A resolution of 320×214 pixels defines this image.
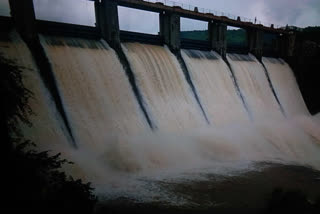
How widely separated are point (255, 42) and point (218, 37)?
4214 mm

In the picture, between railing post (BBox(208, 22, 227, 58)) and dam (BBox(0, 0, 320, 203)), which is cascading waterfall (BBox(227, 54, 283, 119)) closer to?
dam (BBox(0, 0, 320, 203))

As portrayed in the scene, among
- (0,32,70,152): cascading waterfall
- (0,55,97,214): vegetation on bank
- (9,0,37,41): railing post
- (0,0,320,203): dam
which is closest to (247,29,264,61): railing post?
(0,0,320,203): dam

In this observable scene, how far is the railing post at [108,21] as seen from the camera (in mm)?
12522

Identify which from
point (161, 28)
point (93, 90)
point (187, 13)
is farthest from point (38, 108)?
point (187, 13)

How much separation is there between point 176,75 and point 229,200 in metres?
7.62

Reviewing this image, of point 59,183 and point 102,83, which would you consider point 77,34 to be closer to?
point 102,83

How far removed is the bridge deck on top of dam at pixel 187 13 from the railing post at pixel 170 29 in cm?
30

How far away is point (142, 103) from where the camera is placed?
11.7 m

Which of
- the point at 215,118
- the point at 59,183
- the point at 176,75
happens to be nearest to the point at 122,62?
the point at 176,75

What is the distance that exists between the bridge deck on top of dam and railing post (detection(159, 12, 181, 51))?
302 millimetres

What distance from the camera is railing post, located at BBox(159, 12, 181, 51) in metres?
15.1

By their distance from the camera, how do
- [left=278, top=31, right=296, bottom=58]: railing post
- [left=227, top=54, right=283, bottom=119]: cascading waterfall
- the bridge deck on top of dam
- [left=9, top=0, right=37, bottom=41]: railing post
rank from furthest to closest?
[left=278, top=31, right=296, bottom=58]: railing post
[left=227, top=54, right=283, bottom=119]: cascading waterfall
the bridge deck on top of dam
[left=9, top=0, right=37, bottom=41]: railing post

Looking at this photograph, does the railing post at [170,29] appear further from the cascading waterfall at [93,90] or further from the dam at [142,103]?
the cascading waterfall at [93,90]

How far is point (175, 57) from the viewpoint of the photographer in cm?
1473
